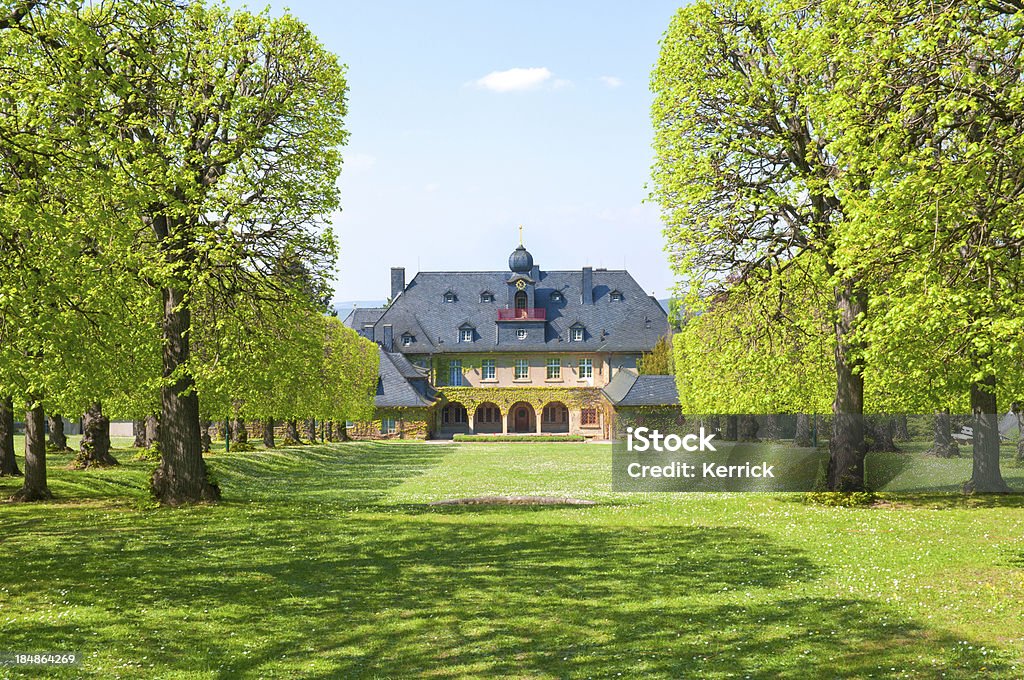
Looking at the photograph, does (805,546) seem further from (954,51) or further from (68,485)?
(68,485)

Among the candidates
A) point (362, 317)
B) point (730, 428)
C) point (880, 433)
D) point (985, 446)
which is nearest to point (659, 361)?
point (730, 428)

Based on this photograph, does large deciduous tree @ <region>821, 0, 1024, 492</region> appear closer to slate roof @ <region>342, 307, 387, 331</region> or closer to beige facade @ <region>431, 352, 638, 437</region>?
beige facade @ <region>431, 352, 638, 437</region>

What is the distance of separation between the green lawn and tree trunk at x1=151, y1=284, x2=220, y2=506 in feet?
2.49

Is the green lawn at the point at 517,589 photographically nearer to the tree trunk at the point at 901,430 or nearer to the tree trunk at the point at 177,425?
the tree trunk at the point at 177,425

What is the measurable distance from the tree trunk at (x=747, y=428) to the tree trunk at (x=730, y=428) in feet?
0.85

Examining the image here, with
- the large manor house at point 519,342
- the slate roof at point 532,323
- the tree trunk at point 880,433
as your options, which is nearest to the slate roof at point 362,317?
the large manor house at point 519,342

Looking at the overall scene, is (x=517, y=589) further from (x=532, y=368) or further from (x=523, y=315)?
(x=523, y=315)

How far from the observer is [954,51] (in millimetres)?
11680

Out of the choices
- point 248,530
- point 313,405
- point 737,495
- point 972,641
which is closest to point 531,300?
point 313,405

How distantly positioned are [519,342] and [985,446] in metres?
57.4

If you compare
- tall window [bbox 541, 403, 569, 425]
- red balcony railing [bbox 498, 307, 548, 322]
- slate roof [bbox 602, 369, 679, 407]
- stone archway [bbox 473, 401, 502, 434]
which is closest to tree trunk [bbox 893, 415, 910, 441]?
slate roof [bbox 602, 369, 679, 407]

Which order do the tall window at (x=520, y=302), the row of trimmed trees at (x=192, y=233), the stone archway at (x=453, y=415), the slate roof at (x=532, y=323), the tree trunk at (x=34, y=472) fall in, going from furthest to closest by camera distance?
1. the tall window at (x=520, y=302)
2. the slate roof at (x=532, y=323)
3. the stone archway at (x=453, y=415)
4. the tree trunk at (x=34, y=472)
5. the row of trimmed trees at (x=192, y=233)

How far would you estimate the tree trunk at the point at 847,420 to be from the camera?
20172mm

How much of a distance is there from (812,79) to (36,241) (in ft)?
51.9
